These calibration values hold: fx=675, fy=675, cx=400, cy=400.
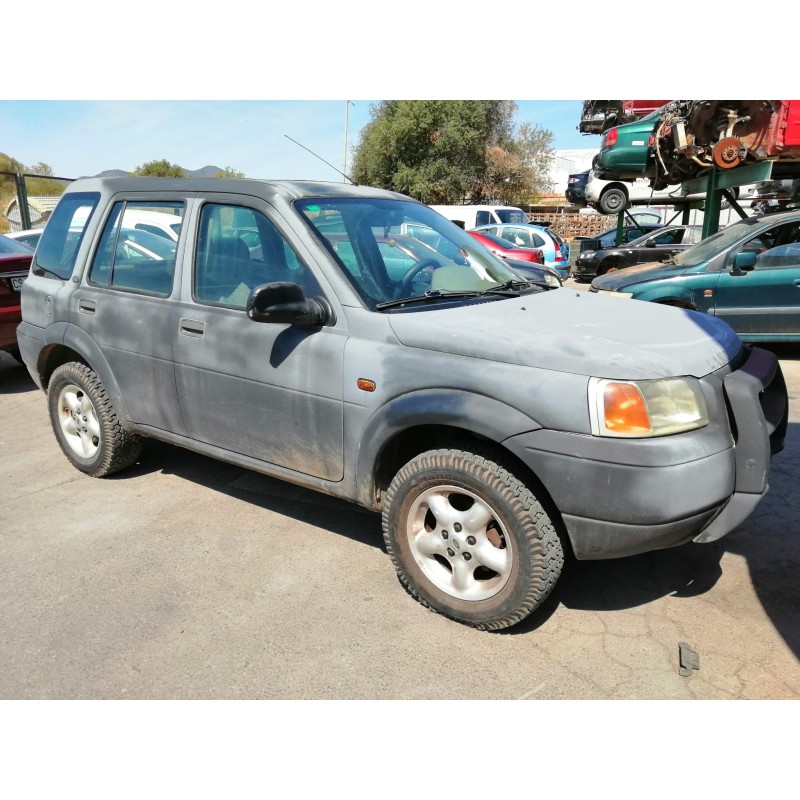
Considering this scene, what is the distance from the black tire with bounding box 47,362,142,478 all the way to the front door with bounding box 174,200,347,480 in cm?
84

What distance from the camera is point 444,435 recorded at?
3.02 m

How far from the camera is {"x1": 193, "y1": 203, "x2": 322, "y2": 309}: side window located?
3383mm

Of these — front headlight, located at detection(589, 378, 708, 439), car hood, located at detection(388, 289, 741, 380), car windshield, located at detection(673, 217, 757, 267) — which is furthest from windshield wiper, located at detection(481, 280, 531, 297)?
car windshield, located at detection(673, 217, 757, 267)

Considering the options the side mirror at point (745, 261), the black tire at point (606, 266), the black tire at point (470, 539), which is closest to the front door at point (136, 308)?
the black tire at point (470, 539)

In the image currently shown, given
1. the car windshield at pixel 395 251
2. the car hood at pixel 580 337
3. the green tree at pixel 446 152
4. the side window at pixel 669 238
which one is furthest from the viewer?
the green tree at pixel 446 152

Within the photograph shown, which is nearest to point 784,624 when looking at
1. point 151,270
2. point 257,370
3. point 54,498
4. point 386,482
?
point 386,482

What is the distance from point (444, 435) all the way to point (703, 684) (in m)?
1.40

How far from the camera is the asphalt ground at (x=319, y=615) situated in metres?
2.62

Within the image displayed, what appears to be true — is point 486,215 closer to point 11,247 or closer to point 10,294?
point 11,247

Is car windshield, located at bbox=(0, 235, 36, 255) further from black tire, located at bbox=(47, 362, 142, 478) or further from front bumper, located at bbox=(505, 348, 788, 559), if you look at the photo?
front bumper, located at bbox=(505, 348, 788, 559)

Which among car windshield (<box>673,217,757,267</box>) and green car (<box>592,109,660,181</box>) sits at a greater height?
green car (<box>592,109,660,181</box>)

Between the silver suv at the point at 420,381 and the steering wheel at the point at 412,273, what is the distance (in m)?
0.01

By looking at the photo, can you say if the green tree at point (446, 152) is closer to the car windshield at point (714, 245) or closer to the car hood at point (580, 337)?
the car windshield at point (714, 245)

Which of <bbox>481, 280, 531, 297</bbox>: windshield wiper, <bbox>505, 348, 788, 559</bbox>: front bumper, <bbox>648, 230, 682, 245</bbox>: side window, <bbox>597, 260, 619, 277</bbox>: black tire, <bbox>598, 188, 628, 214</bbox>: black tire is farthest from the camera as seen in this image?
<bbox>598, 188, 628, 214</bbox>: black tire
